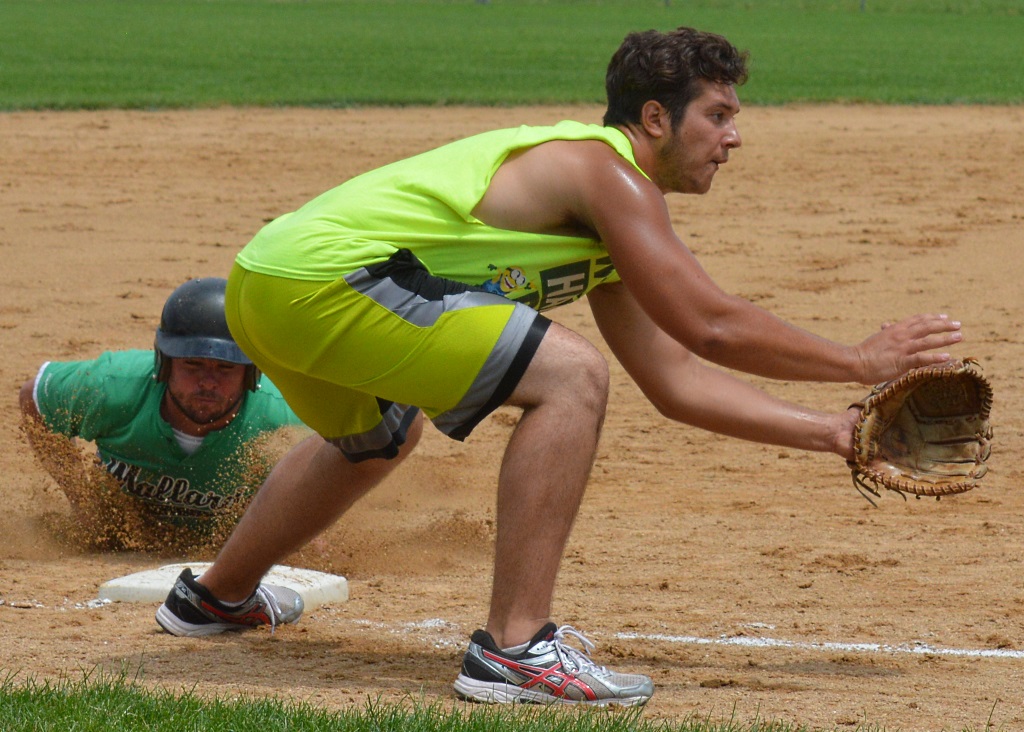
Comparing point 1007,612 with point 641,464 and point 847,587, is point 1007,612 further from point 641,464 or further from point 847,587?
point 641,464

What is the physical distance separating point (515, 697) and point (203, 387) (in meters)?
1.80

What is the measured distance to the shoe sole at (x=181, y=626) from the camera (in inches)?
140

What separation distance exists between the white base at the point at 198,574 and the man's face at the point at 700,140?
1525 mm

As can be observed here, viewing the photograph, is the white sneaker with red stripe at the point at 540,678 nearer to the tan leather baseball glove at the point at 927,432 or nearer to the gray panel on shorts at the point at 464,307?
the gray panel on shorts at the point at 464,307

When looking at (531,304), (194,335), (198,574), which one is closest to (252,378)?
(194,335)

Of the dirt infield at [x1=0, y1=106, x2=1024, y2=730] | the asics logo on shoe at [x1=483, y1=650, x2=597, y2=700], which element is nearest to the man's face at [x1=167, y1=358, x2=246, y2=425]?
the dirt infield at [x1=0, y1=106, x2=1024, y2=730]

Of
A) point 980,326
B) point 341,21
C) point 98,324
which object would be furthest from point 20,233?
point 341,21

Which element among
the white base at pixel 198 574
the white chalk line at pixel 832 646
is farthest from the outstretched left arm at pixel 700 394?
the white base at pixel 198 574

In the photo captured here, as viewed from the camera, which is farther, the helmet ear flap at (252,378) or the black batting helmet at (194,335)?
the helmet ear flap at (252,378)

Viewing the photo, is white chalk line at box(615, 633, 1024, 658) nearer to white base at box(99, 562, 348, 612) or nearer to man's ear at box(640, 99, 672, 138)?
white base at box(99, 562, 348, 612)

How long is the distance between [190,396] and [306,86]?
1193cm

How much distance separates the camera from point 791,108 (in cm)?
1482

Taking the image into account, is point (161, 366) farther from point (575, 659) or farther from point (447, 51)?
point (447, 51)

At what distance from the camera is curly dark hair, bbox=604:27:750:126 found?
122 inches
